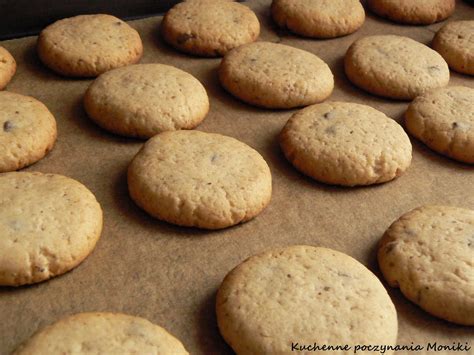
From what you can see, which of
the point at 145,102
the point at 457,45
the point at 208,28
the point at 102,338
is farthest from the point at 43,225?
the point at 457,45

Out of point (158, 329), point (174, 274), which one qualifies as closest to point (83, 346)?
point (158, 329)

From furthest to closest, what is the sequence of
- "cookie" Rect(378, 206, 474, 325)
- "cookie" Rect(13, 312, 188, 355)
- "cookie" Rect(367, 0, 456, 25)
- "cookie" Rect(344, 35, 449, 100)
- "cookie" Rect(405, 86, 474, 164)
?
"cookie" Rect(367, 0, 456, 25)
"cookie" Rect(344, 35, 449, 100)
"cookie" Rect(405, 86, 474, 164)
"cookie" Rect(378, 206, 474, 325)
"cookie" Rect(13, 312, 188, 355)

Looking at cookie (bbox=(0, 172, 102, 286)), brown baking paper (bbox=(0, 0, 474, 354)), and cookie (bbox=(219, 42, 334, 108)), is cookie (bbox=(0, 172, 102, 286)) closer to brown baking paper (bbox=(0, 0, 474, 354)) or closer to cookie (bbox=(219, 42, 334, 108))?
brown baking paper (bbox=(0, 0, 474, 354))

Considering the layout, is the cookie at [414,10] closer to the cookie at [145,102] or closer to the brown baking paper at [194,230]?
the brown baking paper at [194,230]

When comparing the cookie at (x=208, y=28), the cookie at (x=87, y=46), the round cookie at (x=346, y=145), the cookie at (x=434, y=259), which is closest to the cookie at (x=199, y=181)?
the round cookie at (x=346, y=145)

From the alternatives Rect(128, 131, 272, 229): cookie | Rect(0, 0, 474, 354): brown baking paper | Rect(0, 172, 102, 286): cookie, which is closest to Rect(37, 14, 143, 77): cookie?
Rect(0, 0, 474, 354): brown baking paper

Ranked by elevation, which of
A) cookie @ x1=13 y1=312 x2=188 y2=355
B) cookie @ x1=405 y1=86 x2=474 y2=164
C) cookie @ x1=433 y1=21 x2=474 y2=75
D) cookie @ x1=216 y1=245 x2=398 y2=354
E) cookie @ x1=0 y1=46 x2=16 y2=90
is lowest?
cookie @ x1=0 y1=46 x2=16 y2=90

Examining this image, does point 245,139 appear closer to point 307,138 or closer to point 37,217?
point 307,138
